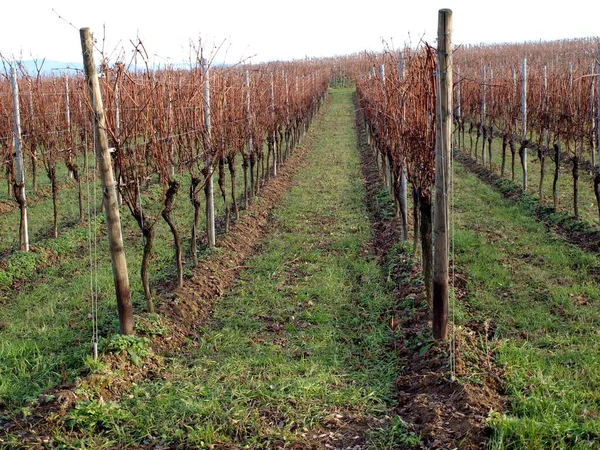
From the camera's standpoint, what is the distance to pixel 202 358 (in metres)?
5.62

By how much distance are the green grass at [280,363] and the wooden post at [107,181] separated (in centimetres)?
68

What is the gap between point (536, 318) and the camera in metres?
6.19

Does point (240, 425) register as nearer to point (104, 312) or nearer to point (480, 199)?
point (104, 312)

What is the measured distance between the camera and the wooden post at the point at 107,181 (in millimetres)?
5160

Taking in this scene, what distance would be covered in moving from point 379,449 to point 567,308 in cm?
327

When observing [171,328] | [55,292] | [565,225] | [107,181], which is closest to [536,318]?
[171,328]

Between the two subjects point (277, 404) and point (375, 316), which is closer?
point (277, 404)

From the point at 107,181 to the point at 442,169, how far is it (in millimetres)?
2924

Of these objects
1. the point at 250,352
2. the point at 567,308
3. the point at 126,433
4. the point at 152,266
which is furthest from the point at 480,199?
the point at 126,433

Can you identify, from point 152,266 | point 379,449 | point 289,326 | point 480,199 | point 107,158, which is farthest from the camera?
point 480,199

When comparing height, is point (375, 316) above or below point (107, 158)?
below

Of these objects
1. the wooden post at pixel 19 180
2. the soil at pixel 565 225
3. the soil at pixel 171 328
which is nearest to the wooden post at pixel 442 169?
the soil at pixel 171 328

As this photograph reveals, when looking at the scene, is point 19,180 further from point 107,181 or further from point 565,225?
point 565,225

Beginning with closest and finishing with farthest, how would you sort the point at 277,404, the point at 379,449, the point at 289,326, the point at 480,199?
1. the point at 379,449
2. the point at 277,404
3. the point at 289,326
4. the point at 480,199
